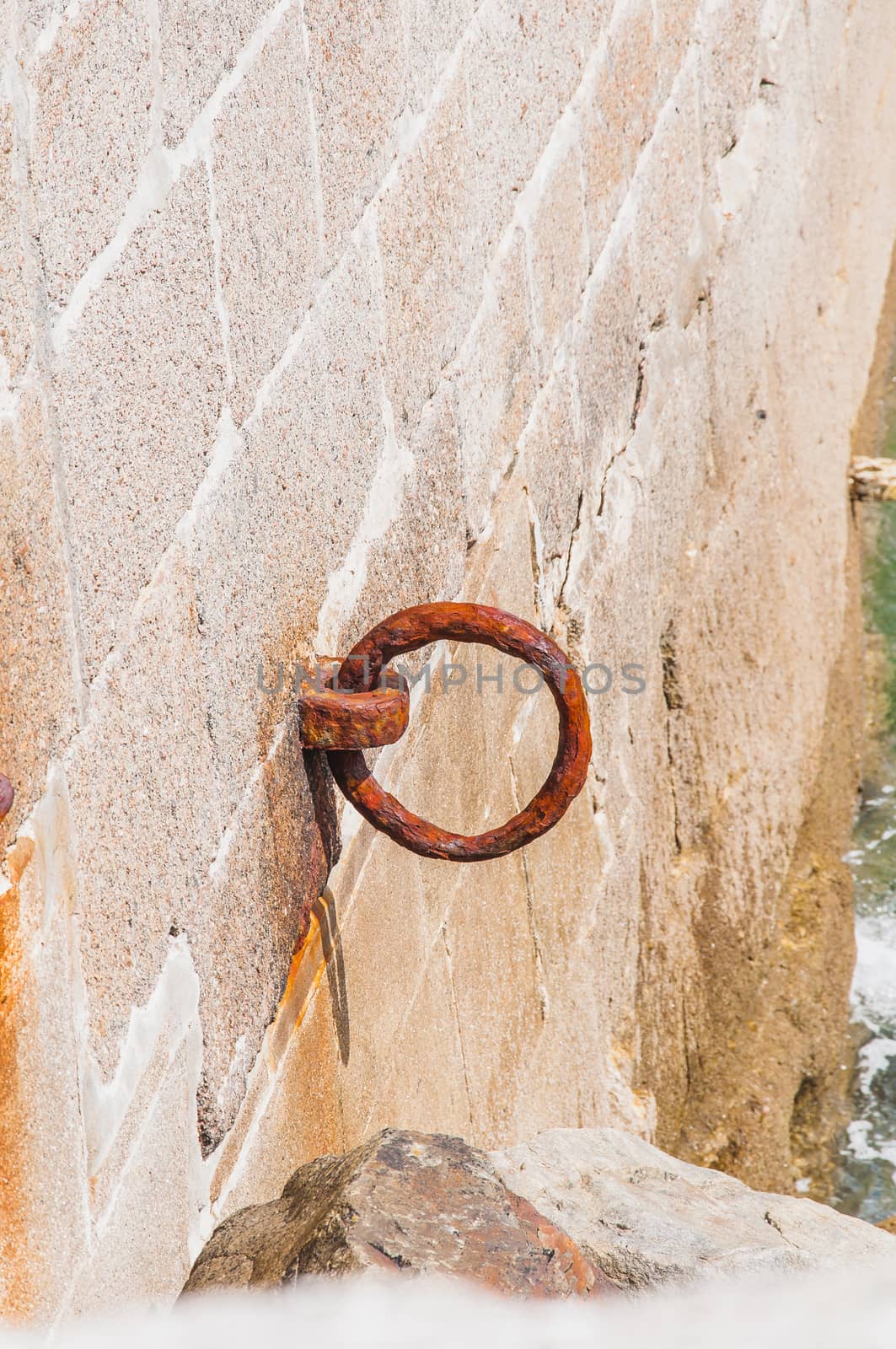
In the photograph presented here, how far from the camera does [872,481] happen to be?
15.9 feet

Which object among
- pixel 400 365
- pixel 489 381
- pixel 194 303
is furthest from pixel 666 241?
pixel 194 303

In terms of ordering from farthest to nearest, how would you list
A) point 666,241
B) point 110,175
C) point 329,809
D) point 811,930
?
point 811,930 → point 666,241 → point 329,809 → point 110,175

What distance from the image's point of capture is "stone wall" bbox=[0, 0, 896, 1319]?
1120 mm

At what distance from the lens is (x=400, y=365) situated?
180cm

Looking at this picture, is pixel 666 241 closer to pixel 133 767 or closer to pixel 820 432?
pixel 820 432

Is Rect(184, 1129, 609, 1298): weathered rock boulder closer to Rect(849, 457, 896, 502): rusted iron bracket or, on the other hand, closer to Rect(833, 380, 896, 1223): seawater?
Rect(833, 380, 896, 1223): seawater

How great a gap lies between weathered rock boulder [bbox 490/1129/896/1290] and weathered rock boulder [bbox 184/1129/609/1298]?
114mm

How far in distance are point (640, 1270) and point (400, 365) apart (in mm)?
1066

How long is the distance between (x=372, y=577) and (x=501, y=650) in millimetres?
256

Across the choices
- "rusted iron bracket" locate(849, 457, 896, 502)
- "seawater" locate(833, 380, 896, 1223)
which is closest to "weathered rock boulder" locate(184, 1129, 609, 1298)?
"seawater" locate(833, 380, 896, 1223)

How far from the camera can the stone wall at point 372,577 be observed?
3.67ft

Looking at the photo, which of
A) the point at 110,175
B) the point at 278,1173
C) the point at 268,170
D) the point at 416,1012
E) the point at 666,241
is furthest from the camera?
the point at 666,241

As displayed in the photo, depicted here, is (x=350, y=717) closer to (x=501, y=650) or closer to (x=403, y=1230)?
(x=501, y=650)

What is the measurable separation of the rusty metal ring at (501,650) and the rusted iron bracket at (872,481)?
3509mm
